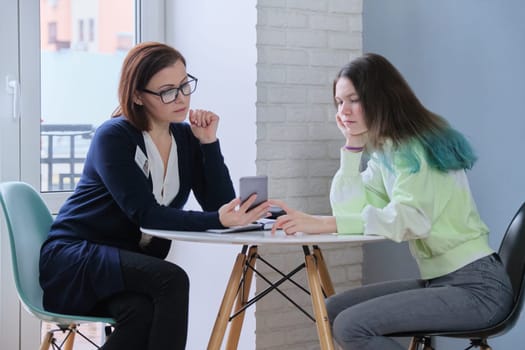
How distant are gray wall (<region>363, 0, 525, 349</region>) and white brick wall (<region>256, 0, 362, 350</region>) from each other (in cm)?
23

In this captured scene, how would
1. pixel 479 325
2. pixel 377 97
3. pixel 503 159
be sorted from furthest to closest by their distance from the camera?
pixel 503 159 → pixel 377 97 → pixel 479 325

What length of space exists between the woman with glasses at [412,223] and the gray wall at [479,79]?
441 mm

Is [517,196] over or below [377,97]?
below

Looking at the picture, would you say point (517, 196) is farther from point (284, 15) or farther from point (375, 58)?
point (284, 15)

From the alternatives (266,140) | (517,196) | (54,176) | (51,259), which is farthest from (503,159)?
(54,176)

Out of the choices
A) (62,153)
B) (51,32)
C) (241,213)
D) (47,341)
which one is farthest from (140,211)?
(51,32)

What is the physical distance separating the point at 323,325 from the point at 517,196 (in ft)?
2.74

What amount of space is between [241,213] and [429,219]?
1.69ft

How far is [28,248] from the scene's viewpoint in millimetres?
2484

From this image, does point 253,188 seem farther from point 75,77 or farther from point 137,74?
point 75,77

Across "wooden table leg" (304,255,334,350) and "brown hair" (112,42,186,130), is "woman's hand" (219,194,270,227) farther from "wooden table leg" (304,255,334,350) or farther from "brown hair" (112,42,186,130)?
"brown hair" (112,42,186,130)

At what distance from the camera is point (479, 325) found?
2.14 m

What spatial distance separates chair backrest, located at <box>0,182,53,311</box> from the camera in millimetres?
2422

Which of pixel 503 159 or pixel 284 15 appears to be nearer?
pixel 503 159
